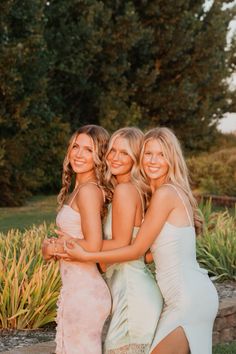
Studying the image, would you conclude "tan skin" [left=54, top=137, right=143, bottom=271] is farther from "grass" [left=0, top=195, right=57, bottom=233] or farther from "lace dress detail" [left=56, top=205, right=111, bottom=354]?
"grass" [left=0, top=195, right=57, bottom=233]

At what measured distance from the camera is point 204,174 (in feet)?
66.0

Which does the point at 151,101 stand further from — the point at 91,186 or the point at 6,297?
the point at 91,186

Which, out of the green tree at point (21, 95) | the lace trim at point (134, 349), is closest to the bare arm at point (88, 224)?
the lace trim at point (134, 349)

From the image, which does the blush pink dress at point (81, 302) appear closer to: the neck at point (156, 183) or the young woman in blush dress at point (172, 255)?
the young woman in blush dress at point (172, 255)

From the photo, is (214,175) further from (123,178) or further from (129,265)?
(129,265)

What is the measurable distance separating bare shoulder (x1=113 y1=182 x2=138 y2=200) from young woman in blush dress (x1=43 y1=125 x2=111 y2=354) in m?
0.13

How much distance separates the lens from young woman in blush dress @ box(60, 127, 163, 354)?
12.1 ft

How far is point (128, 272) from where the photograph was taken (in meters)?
3.78

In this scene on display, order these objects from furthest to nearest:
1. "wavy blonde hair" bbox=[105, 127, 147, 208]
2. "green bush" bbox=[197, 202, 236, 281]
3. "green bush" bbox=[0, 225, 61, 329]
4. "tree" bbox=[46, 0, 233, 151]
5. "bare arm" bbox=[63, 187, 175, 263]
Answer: "tree" bbox=[46, 0, 233, 151]
"green bush" bbox=[197, 202, 236, 281]
"green bush" bbox=[0, 225, 61, 329]
"wavy blonde hair" bbox=[105, 127, 147, 208]
"bare arm" bbox=[63, 187, 175, 263]

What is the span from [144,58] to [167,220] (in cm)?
2339

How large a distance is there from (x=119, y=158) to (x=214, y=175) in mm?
16369

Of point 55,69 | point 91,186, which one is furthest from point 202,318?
point 55,69

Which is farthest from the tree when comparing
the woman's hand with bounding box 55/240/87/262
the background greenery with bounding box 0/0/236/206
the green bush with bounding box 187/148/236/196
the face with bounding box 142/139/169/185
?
the woman's hand with bounding box 55/240/87/262

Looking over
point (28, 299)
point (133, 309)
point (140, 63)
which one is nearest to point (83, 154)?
point (133, 309)
